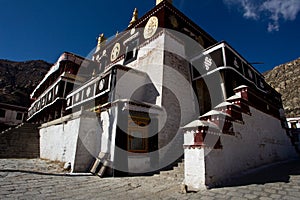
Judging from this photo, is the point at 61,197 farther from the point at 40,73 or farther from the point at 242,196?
the point at 40,73

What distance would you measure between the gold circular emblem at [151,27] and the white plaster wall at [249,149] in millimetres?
10097

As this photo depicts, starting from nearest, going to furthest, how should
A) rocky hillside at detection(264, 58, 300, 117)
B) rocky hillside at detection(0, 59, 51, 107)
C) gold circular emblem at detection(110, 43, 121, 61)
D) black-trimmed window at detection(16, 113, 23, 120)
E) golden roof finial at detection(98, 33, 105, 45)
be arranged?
1. gold circular emblem at detection(110, 43, 121, 61)
2. golden roof finial at detection(98, 33, 105, 45)
3. rocky hillside at detection(264, 58, 300, 117)
4. black-trimmed window at detection(16, 113, 23, 120)
5. rocky hillside at detection(0, 59, 51, 107)

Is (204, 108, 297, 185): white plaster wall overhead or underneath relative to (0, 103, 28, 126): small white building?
underneath

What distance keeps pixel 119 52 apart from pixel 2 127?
27.9m

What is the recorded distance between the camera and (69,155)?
9.48m

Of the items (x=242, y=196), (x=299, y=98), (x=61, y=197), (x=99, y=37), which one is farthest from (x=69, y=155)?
(x=299, y=98)

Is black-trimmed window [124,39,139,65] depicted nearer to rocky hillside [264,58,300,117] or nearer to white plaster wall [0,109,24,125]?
rocky hillside [264,58,300,117]

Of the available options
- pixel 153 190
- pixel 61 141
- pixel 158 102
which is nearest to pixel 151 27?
pixel 158 102

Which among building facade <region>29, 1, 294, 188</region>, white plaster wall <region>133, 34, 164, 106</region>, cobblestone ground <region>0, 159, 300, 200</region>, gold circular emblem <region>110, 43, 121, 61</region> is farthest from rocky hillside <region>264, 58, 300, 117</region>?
cobblestone ground <region>0, 159, 300, 200</region>

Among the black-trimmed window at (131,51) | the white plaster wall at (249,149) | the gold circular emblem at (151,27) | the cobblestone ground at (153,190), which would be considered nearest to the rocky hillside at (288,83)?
the white plaster wall at (249,149)

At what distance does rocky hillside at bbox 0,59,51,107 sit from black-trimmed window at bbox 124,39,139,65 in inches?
1700

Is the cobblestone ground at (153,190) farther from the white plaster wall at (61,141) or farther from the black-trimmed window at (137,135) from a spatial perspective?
the white plaster wall at (61,141)

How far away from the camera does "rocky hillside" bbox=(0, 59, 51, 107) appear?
4681cm

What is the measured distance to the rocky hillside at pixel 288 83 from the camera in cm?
3073
